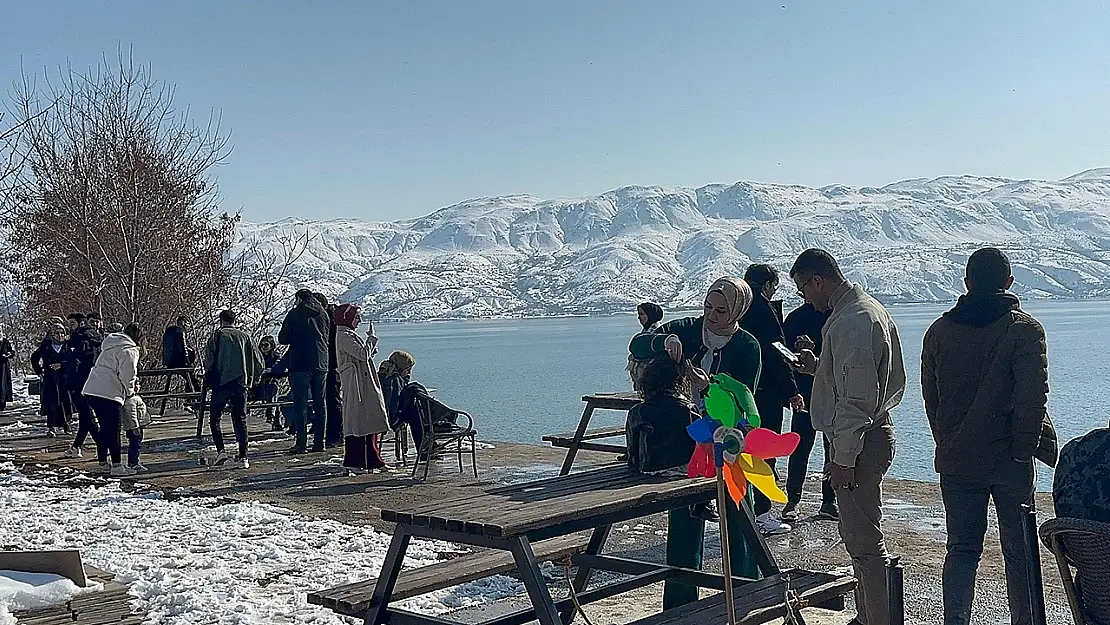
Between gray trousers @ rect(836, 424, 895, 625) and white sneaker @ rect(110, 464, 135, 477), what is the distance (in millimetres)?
8223

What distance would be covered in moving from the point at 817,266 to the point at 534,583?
2104 millimetres

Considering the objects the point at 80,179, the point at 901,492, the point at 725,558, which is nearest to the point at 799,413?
the point at 901,492

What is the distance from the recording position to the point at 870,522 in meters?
5.05

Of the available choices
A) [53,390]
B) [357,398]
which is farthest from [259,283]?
[357,398]

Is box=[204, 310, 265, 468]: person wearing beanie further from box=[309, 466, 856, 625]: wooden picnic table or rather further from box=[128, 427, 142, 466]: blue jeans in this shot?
box=[309, 466, 856, 625]: wooden picnic table

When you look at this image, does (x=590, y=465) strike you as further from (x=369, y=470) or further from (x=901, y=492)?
(x=901, y=492)

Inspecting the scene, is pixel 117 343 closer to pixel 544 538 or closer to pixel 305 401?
pixel 305 401

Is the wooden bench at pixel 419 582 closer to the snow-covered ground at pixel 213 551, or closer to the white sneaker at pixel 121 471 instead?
the snow-covered ground at pixel 213 551

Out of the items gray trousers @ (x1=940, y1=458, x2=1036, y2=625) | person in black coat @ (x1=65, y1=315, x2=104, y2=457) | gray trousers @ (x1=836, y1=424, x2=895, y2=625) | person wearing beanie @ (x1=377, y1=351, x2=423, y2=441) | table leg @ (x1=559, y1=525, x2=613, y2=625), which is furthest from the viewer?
person in black coat @ (x1=65, y1=315, x2=104, y2=457)

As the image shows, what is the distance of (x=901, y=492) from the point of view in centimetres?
970

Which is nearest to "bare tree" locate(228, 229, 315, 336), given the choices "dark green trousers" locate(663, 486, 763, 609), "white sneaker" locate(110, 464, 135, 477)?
"white sneaker" locate(110, 464, 135, 477)

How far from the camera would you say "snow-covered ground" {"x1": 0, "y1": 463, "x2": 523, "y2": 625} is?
606cm

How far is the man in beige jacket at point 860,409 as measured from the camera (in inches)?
194

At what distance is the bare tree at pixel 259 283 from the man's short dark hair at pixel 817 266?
735 inches
